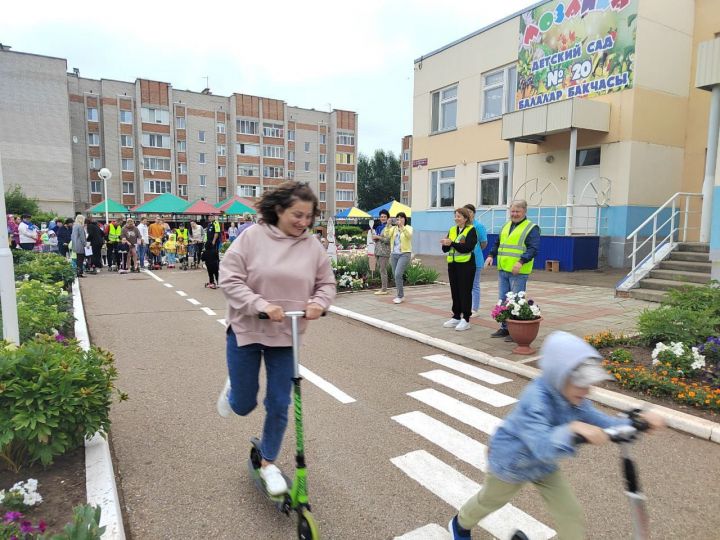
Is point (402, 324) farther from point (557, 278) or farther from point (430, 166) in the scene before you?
point (430, 166)

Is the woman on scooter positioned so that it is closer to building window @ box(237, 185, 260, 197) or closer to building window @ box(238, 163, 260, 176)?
building window @ box(237, 185, 260, 197)

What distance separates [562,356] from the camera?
79.7 inches

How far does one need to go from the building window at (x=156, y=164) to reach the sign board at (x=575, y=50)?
48908 mm

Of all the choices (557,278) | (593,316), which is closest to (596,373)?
(593,316)

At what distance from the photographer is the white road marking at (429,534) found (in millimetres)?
2775

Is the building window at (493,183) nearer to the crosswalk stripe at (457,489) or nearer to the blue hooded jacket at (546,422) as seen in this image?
the crosswalk stripe at (457,489)

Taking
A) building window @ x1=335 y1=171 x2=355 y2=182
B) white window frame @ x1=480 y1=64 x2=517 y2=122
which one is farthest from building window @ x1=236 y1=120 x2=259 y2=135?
white window frame @ x1=480 y1=64 x2=517 y2=122

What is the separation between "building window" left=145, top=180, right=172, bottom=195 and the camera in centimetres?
5676

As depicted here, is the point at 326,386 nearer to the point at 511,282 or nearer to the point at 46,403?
the point at 46,403

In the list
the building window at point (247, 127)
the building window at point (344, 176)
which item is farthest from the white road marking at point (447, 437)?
the building window at point (344, 176)

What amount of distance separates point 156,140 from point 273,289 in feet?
200

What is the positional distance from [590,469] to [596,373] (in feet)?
6.64

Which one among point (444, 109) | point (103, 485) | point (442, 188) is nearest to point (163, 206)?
point (442, 188)

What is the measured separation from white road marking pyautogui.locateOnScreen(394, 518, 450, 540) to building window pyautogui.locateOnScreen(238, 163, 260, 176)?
63.4 meters
